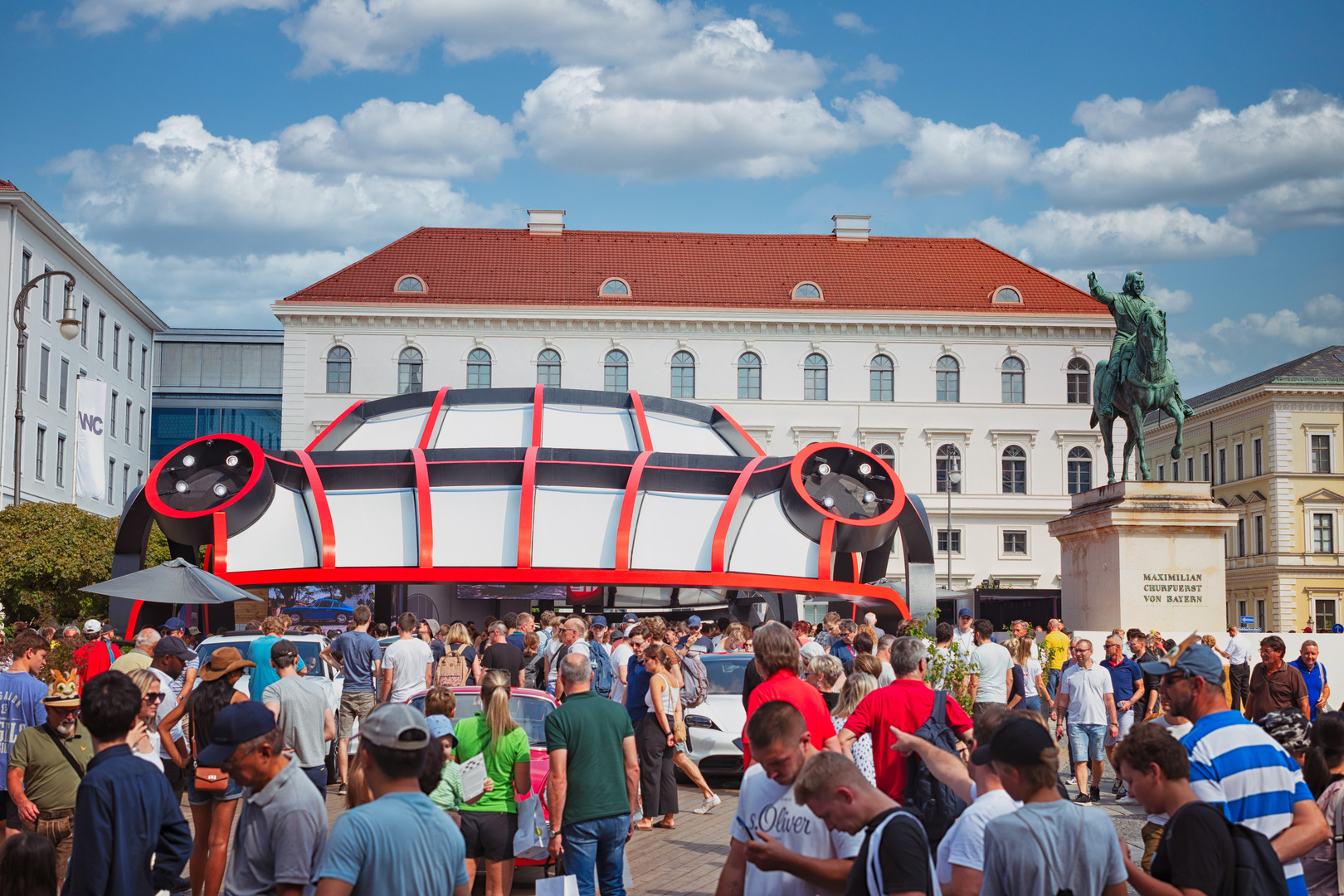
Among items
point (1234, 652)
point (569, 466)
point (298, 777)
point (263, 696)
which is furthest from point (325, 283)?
point (298, 777)

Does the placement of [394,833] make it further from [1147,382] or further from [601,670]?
[1147,382]

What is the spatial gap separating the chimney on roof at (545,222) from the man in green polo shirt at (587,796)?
58847mm

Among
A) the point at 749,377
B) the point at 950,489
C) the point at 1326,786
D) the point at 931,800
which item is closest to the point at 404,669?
the point at 931,800

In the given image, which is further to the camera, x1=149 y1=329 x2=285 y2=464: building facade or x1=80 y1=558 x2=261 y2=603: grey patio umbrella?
x1=149 y1=329 x2=285 y2=464: building facade

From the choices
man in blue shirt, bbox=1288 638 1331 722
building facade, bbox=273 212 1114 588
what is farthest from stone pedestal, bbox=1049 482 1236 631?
building facade, bbox=273 212 1114 588

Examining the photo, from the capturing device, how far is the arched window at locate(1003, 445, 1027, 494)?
201 feet

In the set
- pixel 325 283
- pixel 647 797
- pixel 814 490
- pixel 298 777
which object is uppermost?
pixel 325 283

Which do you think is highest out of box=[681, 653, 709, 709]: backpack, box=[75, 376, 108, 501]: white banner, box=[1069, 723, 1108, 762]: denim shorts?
box=[75, 376, 108, 501]: white banner

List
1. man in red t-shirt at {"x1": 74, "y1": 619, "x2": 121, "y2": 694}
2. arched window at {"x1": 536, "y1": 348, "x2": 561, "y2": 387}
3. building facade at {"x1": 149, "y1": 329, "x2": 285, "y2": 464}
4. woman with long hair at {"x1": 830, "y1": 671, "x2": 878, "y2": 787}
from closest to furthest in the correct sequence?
woman with long hair at {"x1": 830, "y1": 671, "x2": 878, "y2": 787} → man in red t-shirt at {"x1": 74, "y1": 619, "x2": 121, "y2": 694} → arched window at {"x1": 536, "y1": 348, "x2": 561, "y2": 387} → building facade at {"x1": 149, "y1": 329, "x2": 285, "y2": 464}

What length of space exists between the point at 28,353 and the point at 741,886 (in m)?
54.0

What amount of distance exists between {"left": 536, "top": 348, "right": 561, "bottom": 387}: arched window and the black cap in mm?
56710

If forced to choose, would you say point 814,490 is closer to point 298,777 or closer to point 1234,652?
point 1234,652

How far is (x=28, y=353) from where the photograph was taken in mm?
→ 52406

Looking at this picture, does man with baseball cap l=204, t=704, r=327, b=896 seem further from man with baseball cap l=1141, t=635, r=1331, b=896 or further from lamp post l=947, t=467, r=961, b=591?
lamp post l=947, t=467, r=961, b=591
